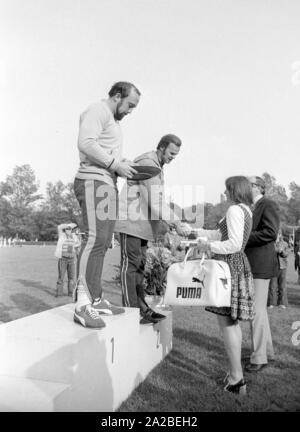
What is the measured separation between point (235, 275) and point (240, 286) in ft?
0.35

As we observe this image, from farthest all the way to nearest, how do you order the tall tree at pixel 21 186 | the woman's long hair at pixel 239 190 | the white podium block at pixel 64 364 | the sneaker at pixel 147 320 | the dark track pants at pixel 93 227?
the tall tree at pixel 21 186
the sneaker at pixel 147 320
the woman's long hair at pixel 239 190
the dark track pants at pixel 93 227
the white podium block at pixel 64 364

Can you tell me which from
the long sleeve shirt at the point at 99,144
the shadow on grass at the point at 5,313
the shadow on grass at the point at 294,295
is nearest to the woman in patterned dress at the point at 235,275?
the long sleeve shirt at the point at 99,144

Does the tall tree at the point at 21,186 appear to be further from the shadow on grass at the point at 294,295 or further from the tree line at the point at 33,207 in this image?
the shadow on grass at the point at 294,295

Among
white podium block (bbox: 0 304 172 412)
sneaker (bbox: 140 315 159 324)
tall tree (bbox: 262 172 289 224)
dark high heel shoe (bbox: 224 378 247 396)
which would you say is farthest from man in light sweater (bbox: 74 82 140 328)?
tall tree (bbox: 262 172 289 224)

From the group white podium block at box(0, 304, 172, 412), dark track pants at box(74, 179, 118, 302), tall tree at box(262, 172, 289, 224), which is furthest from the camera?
tall tree at box(262, 172, 289, 224)

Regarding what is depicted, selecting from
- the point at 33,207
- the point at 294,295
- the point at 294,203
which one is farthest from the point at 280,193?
the point at 294,295

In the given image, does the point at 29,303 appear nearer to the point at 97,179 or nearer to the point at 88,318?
the point at 88,318

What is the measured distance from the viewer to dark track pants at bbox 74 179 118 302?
3.41m

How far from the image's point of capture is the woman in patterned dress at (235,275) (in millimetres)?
3707

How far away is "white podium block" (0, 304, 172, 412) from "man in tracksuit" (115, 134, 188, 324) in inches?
26.0

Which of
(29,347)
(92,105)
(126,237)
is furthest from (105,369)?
(92,105)

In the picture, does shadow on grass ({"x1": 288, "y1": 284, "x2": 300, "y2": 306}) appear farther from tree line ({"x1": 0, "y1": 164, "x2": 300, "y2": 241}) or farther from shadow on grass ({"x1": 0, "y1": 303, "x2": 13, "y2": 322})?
tree line ({"x1": 0, "y1": 164, "x2": 300, "y2": 241})

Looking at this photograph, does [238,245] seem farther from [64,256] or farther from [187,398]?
[64,256]

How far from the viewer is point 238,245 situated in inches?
146
